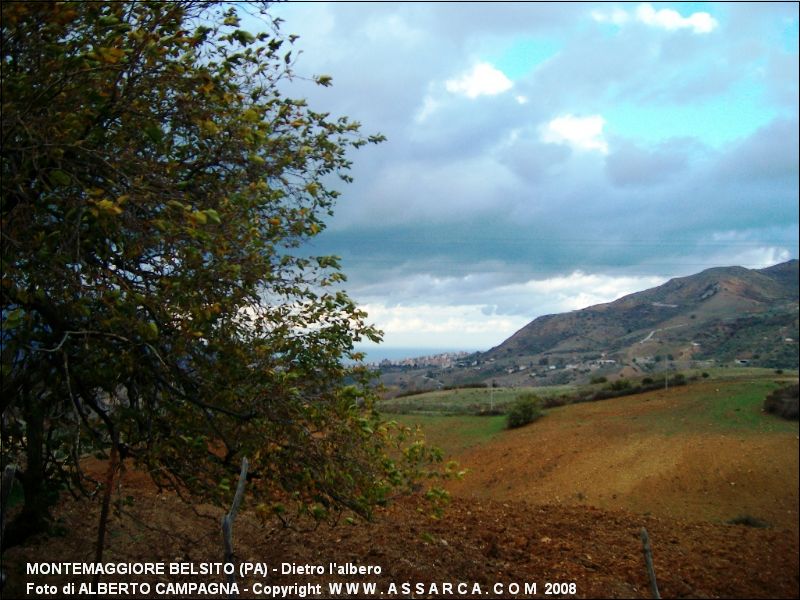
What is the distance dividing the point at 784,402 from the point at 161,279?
1748cm

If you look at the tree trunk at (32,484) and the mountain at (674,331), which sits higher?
the mountain at (674,331)

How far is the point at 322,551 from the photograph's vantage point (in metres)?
6.57

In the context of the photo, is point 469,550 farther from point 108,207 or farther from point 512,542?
point 108,207

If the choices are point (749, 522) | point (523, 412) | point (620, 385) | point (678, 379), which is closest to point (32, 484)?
point (749, 522)

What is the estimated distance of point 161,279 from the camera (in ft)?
17.5

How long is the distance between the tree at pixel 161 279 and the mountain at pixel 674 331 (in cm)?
463

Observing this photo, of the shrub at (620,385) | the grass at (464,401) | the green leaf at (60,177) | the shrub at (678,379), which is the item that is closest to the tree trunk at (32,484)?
the green leaf at (60,177)

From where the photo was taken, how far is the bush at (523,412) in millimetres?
22656

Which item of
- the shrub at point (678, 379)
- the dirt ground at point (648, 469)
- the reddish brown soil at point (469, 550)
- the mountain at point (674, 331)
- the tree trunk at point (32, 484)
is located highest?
the mountain at point (674, 331)

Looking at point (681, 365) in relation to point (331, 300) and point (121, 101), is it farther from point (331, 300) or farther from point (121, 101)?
point (121, 101)

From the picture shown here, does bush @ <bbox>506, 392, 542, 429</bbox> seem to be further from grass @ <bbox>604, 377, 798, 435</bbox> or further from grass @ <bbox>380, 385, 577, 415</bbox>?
grass @ <bbox>604, 377, 798, 435</bbox>

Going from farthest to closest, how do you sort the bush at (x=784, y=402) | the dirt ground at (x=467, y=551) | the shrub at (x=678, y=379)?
the shrub at (x=678, y=379) → the bush at (x=784, y=402) → the dirt ground at (x=467, y=551)

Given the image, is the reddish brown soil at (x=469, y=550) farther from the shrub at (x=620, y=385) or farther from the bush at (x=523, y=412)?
the shrub at (x=620, y=385)

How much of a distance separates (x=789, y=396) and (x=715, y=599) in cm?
1384
